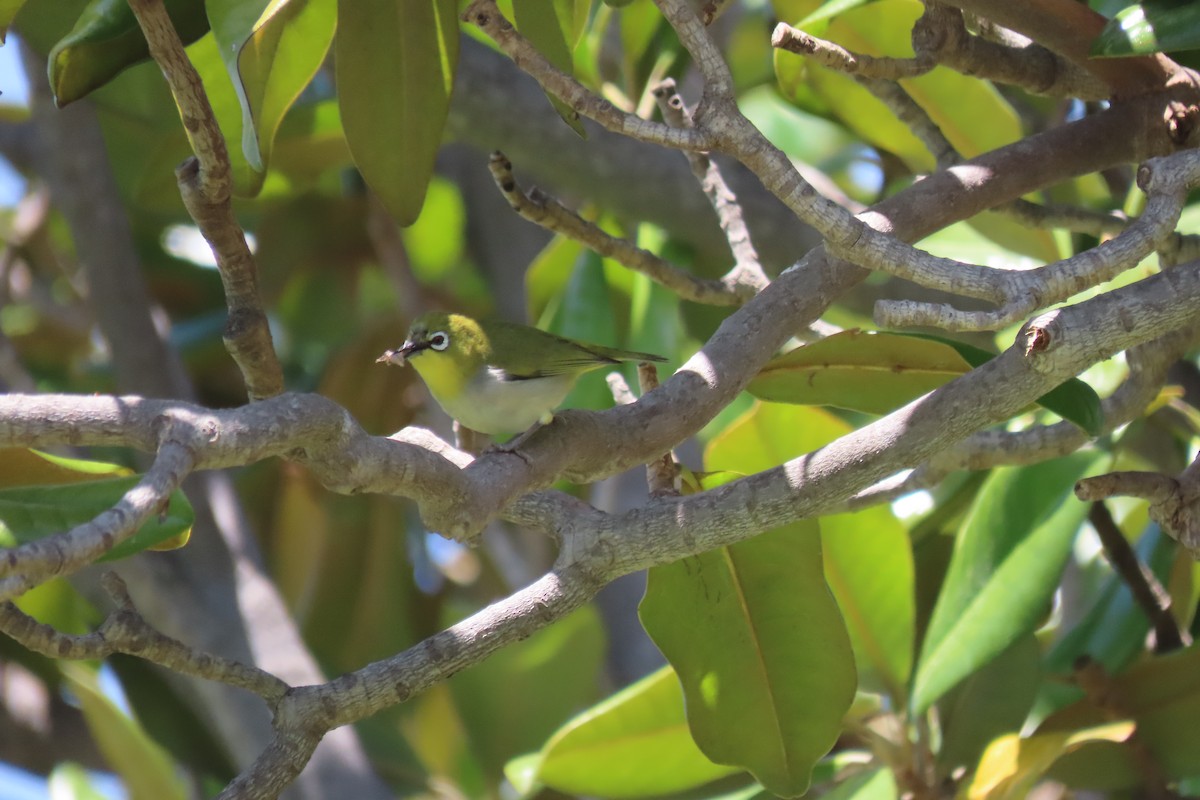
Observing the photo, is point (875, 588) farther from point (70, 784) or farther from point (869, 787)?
point (70, 784)

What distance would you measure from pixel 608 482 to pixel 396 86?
5.01 ft

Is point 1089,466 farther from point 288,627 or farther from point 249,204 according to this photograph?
point 249,204

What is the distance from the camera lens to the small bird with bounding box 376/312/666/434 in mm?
2021

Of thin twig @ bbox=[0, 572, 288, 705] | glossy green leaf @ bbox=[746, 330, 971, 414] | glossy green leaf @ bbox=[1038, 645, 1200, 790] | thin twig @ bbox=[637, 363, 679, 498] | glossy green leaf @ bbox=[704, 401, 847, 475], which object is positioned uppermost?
glossy green leaf @ bbox=[704, 401, 847, 475]

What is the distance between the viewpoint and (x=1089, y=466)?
2.05 m

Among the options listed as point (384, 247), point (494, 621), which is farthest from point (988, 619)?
point (384, 247)

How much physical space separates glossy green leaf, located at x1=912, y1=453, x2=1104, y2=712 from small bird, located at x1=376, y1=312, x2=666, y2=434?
62 cm

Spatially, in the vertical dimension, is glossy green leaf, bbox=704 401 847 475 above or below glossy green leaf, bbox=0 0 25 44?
below

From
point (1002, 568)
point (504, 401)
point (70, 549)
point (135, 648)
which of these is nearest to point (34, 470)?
point (135, 648)

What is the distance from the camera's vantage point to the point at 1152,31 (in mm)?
1363

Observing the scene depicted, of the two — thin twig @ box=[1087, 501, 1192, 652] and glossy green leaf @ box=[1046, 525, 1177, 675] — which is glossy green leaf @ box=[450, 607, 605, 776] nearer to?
glossy green leaf @ box=[1046, 525, 1177, 675]

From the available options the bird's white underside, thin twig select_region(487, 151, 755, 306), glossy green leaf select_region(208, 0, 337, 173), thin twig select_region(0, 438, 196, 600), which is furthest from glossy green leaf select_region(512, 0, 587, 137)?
thin twig select_region(0, 438, 196, 600)

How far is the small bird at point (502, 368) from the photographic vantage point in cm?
202

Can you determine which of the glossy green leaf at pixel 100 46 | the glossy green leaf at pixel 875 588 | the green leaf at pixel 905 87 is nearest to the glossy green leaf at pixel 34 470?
the glossy green leaf at pixel 100 46
